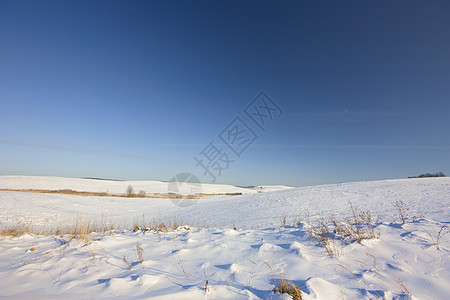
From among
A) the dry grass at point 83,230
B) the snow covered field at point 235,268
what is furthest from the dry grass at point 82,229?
the snow covered field at point 235,268

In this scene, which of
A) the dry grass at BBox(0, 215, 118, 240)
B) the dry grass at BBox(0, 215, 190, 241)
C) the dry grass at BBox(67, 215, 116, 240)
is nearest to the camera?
the dry grass at BBox(67, 215, 116, 240)

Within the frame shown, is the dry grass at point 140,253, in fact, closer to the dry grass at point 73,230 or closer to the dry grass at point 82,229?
the dry grass at point 82,229

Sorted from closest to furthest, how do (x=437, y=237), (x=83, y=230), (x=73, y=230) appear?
1. (x=437, y=237)
2. (x=83, y=230)
3. (x=73, y=230)

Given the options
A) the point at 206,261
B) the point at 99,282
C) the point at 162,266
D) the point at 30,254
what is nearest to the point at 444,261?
the point at 206,261

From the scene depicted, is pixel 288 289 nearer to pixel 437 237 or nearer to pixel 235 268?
pixel 235 268

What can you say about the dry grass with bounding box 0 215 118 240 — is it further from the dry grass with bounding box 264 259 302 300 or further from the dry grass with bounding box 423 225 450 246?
the dry grass with bounding box 423 225 450 246

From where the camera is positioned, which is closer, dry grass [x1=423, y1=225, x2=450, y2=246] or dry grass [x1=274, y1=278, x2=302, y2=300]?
dry grass [x1=274, y1=278, x2=302, y2=300]

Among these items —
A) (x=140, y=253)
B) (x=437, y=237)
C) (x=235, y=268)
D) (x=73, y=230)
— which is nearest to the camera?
(x=235, y=268)

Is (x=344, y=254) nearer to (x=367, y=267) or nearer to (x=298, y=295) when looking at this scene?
(x=367, y=267)

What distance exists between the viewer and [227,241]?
161 inches

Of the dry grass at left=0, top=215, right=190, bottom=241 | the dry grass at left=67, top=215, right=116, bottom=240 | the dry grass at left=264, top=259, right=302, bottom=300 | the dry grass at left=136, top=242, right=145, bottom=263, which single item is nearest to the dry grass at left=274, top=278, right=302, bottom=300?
the dry grass at left=264, top=259, right=302, bottom=300

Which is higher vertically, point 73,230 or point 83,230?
point 83,230

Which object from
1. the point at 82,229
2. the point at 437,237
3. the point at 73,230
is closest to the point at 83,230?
the point at 82,229

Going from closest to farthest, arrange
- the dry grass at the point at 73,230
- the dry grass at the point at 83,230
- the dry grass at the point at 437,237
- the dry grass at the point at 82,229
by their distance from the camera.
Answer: the dry grass at the point at 437,237 → the dry grass at the point at 83,230 → the dry grass at the point at 73,230 → the dry grass at the point at 82,229
